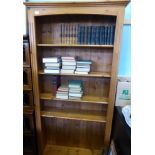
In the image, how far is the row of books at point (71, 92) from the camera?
1.82 meters

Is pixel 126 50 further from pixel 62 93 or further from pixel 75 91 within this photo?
pixel 62 93

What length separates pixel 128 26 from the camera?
1.72 m

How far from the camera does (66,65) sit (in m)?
1.76

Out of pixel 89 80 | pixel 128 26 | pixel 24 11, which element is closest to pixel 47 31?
pixel 24 11

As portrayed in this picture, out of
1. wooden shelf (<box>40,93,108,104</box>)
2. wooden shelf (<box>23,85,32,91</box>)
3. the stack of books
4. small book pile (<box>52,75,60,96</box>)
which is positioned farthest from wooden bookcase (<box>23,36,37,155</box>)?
the stack of books

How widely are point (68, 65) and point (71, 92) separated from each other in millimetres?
332

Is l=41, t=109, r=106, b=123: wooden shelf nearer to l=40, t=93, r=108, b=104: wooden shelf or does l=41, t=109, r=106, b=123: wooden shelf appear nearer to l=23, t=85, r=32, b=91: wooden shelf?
l=40, t=93, r=108, b=104: wooden shelf

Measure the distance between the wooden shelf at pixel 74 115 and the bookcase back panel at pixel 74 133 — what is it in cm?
20

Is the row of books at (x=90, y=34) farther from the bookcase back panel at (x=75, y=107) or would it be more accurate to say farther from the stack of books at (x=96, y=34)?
the bookcase back panel at (x=75, y=107)

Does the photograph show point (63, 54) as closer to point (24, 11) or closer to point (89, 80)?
point (89, 80)

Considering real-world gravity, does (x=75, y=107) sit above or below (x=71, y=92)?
below

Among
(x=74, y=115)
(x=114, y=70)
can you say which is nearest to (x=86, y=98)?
(x=74, y=115)

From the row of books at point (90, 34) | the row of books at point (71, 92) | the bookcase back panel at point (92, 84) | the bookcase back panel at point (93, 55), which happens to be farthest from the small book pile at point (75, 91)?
the row of books at point (90, 34)
